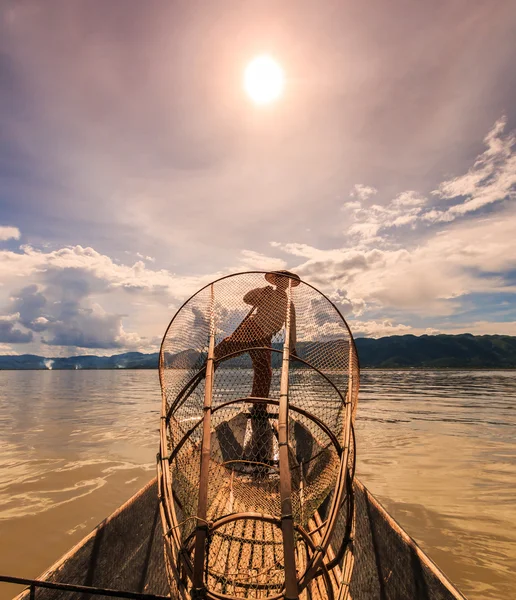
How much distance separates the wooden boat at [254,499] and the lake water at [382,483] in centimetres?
173

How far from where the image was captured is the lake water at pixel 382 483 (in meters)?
4.32

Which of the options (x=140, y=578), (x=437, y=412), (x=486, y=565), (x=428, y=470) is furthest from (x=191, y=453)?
(x=437, y=412)

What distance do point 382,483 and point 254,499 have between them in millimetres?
4160

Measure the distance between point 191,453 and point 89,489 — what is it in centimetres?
404

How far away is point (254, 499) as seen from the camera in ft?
12.9

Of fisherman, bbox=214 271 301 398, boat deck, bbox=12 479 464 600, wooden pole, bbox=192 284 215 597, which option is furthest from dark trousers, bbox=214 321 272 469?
wooden pole, bbox=192 284 215 597

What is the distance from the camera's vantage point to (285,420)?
2.54 m

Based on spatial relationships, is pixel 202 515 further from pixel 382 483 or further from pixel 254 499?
pixel 382 483

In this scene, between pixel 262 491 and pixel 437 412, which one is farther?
pixel 437 412

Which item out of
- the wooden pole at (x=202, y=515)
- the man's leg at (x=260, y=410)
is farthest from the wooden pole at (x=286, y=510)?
the man's leg at (x=260, y=410)

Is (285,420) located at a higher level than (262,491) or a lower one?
higher

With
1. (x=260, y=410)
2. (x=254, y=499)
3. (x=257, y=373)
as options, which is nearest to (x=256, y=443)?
(x=260, y=410)

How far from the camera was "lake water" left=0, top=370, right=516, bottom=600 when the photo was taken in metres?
4.32

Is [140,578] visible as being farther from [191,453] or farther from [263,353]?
[263,353]
